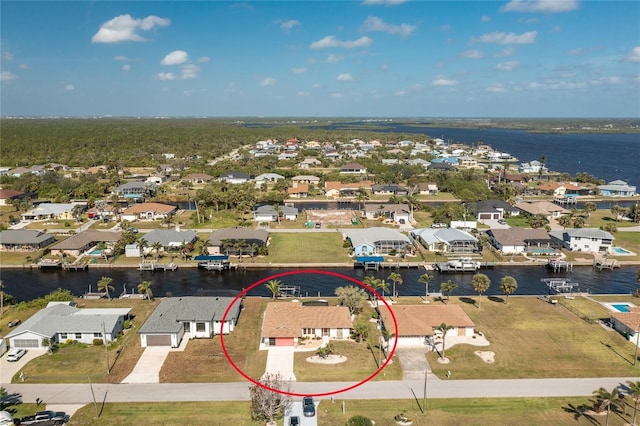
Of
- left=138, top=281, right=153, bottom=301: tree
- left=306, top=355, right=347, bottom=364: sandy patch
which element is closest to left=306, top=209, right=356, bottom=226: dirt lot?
left=138, top=281, right=153, bottom=301: tree

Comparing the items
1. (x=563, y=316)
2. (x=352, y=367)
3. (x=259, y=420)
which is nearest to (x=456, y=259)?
(x=563, y=316)

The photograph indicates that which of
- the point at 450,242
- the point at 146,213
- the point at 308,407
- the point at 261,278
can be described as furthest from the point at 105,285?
the point at 450,242

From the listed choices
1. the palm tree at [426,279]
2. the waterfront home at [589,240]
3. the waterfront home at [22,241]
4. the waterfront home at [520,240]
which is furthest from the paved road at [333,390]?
the waterfront home at [22,241]

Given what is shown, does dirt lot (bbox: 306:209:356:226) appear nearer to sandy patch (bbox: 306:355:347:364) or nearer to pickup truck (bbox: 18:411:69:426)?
sandy patch (bbox: 306:355:347:364)

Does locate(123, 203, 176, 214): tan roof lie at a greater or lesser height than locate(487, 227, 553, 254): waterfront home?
greater

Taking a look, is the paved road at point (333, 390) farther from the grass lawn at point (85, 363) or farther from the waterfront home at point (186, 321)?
the waterfront home at point (186, 321)
